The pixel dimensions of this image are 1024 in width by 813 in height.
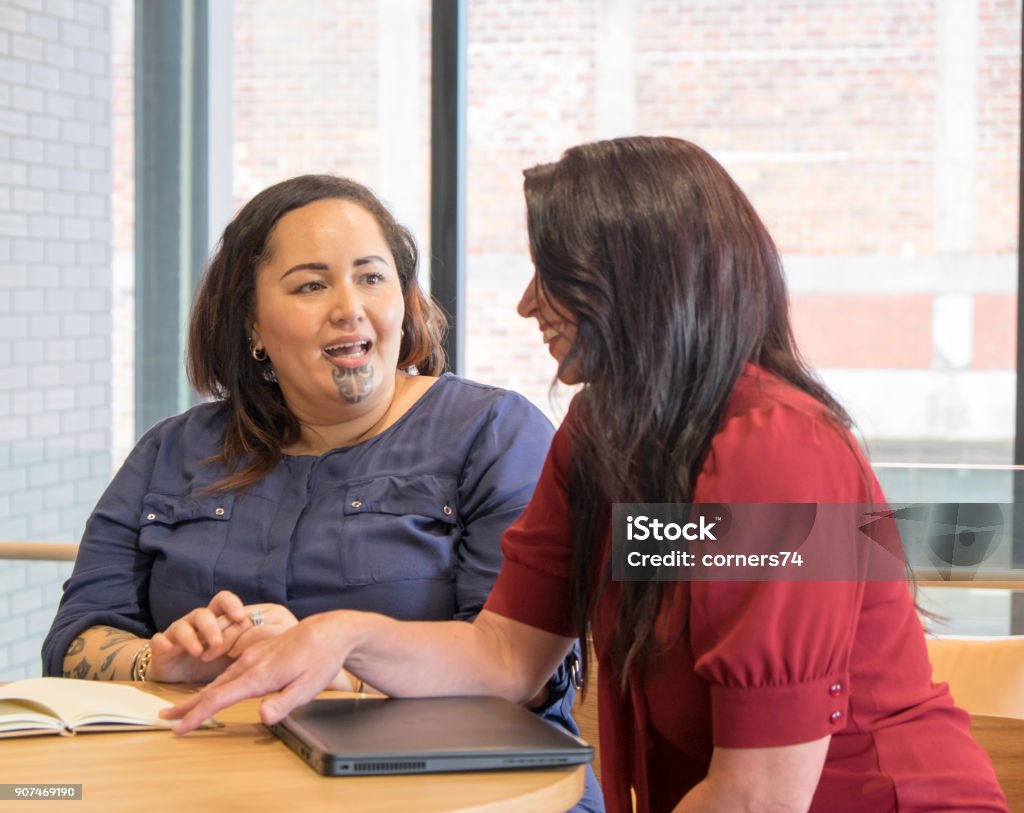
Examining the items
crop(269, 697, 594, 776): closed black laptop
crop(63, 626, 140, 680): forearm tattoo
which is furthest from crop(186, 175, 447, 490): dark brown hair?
crop(269, 697, 594, 776): closed black laptop

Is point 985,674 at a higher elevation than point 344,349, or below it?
below

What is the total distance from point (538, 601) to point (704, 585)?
0.31 meters

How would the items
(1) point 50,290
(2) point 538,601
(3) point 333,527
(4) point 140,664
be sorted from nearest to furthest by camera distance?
(2) point 538,601, (4) point 140,664, (3) point 333,527, (1) point 50,290

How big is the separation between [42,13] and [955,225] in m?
2.98

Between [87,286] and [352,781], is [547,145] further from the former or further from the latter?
[352,781]

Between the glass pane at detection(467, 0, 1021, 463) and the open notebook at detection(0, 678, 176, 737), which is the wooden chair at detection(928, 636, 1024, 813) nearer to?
the open notebook at detection(0, 678, 176, 737)

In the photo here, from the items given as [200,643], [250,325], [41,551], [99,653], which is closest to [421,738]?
[200,643]

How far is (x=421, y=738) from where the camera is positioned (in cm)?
112

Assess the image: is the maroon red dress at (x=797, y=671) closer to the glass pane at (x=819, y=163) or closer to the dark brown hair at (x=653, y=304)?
the dark brown hair at (x=653, y=304)

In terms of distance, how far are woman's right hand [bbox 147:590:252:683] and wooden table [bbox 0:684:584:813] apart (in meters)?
0.25

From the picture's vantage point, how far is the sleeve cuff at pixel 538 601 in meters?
1.37

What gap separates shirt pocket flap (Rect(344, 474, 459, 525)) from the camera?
5.85ft

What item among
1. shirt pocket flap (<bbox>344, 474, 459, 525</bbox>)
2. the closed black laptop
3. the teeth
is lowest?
the closed black laptop

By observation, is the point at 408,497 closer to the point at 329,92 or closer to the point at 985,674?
the point at 985,674
